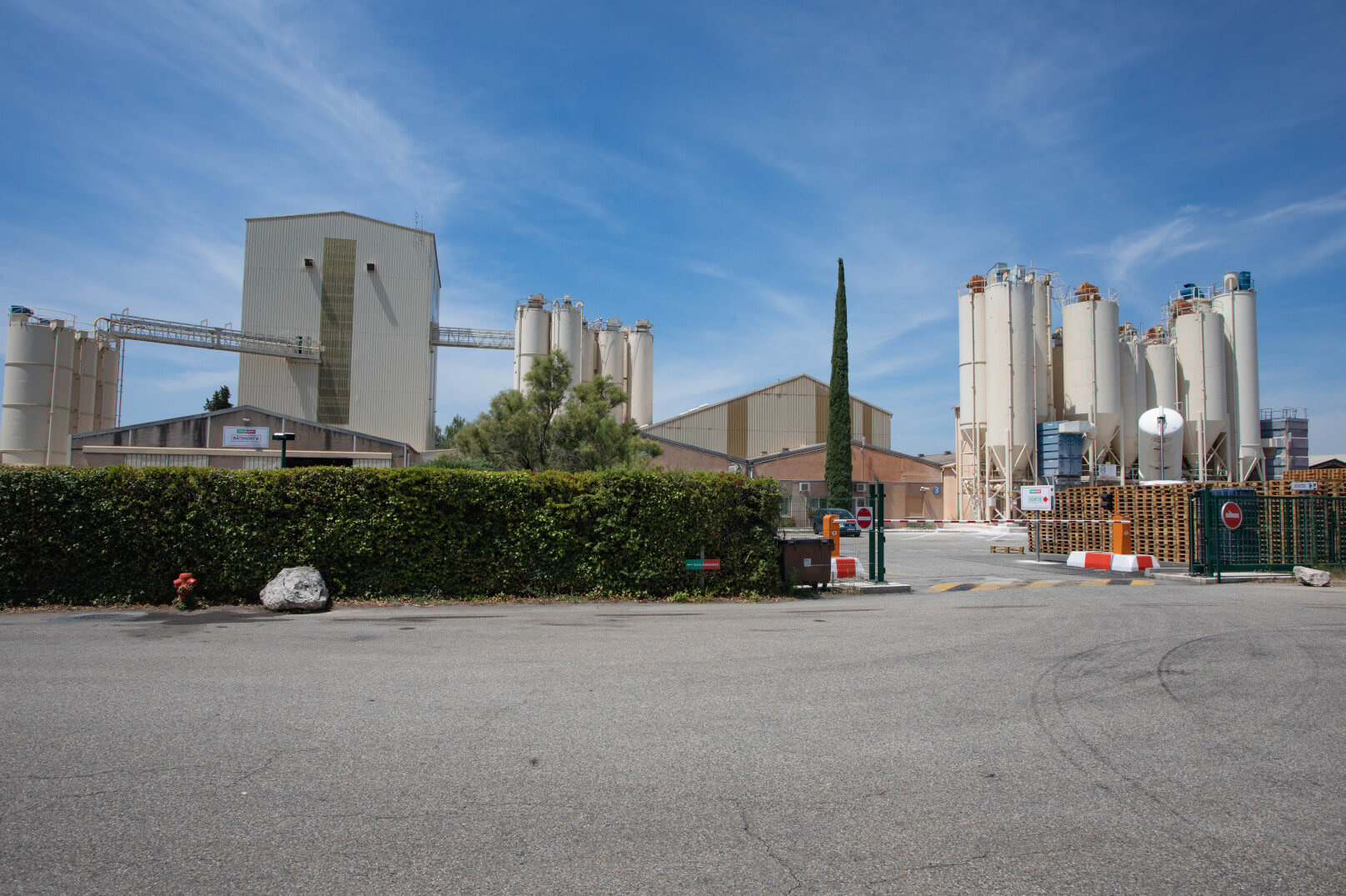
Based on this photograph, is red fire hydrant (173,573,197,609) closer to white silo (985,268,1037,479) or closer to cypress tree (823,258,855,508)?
cypress tree (823,258,855,508)

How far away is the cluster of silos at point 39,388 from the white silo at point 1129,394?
204ft

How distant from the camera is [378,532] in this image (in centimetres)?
1273

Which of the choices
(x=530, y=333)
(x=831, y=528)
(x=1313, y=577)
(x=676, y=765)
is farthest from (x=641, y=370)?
(x=676, y=765)

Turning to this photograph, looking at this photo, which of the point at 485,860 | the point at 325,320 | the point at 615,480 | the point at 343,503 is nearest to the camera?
the point at 485,860

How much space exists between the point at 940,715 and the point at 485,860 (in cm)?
374

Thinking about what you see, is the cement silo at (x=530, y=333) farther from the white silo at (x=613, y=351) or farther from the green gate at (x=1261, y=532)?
the green gate at (x=1261, y=532)

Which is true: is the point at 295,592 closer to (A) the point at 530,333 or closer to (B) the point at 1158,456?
(A) the point at 530,333

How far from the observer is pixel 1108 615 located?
10688 mm

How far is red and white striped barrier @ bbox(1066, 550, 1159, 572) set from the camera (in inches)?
708

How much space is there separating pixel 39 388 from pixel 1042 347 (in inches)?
2361

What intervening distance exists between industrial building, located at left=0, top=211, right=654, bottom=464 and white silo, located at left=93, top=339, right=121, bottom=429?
1.48 meters

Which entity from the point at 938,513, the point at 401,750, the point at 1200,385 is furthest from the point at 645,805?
the point at 1200,385

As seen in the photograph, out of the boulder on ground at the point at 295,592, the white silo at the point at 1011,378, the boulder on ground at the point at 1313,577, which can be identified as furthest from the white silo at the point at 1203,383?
the boulder on ground at the point at 295,592

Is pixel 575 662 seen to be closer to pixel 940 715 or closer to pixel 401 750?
pixel 401 750
